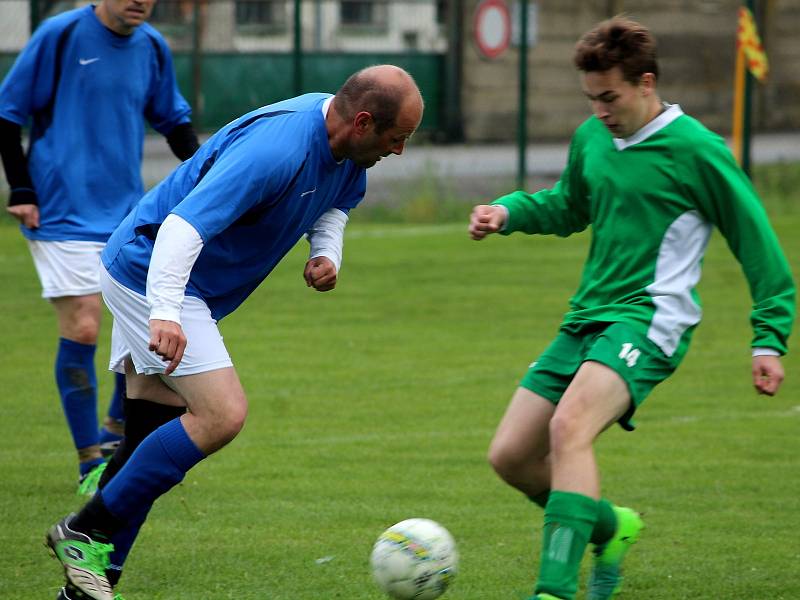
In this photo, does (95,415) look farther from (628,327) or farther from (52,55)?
(628,327)

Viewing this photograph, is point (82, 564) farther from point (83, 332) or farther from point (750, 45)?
point (750, 45)

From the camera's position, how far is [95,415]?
623 centimetres

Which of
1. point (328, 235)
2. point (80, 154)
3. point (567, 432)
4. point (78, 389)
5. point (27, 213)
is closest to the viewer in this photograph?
point (567, 432)

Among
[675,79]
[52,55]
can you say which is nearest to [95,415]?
[52,55]

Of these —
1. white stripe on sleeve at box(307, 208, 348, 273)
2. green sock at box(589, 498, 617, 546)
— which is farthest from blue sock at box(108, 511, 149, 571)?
green sock at box(589, 498, 617, 546)

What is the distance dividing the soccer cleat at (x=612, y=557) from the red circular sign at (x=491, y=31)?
14.2 meters

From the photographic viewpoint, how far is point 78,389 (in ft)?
20.6

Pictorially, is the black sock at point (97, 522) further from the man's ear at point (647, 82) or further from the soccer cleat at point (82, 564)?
the man's ear at point (647, 82)

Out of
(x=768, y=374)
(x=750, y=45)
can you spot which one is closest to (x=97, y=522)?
(x=768, y=374)

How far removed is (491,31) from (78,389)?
13.1 m

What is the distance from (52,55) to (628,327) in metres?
3.33

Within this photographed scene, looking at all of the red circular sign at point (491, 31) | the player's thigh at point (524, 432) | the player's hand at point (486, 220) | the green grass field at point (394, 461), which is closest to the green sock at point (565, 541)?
the player's thigh at point (524, 432)

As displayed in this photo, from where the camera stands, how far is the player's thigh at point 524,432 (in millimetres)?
4398

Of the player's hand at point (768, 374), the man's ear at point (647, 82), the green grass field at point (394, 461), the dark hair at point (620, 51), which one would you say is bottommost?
the green grass field at point (394, 461)
